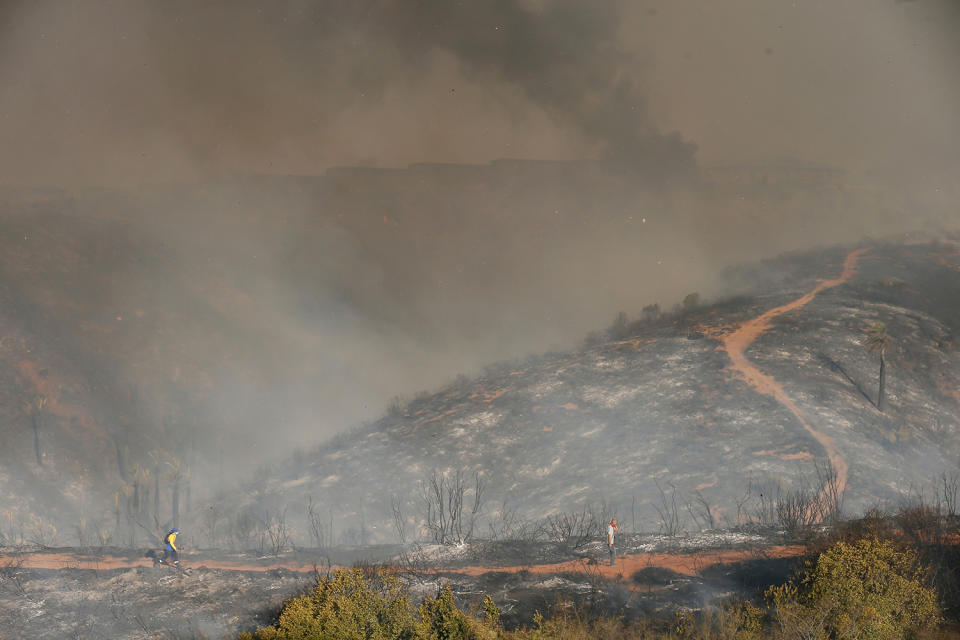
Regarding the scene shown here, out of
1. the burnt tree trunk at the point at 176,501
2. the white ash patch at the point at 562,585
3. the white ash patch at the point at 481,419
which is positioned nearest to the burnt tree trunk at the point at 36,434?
the burnt tree trunk at the point at 176,501

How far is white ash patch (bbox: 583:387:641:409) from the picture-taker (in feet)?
136

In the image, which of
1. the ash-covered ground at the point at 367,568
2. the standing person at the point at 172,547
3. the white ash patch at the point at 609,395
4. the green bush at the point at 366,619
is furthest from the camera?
the white ash patch at the point at 609,395

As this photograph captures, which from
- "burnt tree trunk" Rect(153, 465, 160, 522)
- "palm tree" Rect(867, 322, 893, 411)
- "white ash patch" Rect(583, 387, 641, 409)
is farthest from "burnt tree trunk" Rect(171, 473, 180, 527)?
"palm tree" Rect(867, 322, 893, 411)

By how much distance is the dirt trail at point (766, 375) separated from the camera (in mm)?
33875

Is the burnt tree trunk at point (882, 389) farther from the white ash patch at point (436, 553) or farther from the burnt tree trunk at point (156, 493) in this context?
the burnt tree trunk at point (156, 493)

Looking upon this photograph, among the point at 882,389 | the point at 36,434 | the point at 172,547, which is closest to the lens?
the point at 172,547

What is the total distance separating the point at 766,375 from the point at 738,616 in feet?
88.1

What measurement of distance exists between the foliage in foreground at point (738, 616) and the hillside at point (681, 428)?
12.4 metres

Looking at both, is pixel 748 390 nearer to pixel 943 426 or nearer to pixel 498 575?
pixel 943 426

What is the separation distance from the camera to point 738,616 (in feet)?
55.5

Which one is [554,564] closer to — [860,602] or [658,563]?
[658,563]

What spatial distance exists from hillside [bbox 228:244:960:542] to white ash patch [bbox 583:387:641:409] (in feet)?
0.36

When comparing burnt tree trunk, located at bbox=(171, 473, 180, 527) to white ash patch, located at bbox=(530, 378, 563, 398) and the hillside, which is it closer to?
the hillside

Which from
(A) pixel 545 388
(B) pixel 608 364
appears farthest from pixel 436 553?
(B) pixel 608 364
